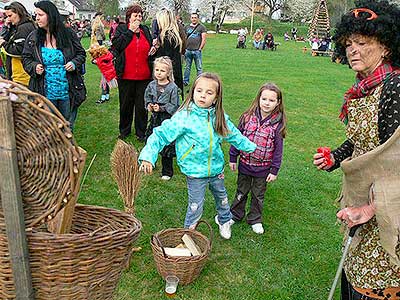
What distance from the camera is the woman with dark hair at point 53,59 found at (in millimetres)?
4621

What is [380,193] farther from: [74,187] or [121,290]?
[121,290]

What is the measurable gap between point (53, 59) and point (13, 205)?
3896mm

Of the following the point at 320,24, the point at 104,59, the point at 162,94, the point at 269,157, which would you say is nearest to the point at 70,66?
the point at 162,94

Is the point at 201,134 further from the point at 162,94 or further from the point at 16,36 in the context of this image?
the point at 16,36

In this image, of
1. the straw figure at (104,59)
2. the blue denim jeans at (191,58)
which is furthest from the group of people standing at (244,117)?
the blue denim jeans at (191,58)

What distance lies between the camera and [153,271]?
3.58 m

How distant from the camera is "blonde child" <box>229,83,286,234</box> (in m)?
4.11

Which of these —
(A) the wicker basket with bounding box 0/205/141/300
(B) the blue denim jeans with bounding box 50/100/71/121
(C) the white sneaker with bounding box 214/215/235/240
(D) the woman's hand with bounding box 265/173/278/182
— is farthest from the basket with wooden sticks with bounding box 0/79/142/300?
(B) the blue denim jeans with bounding box 50/100/71/121

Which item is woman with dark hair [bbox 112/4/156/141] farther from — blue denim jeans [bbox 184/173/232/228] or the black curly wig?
the black curly wig

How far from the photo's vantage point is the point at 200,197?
379 cm

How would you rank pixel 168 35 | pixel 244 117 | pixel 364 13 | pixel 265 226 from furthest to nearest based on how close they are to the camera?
pixel 168 35, pixel 265 226, pixel 244 117, pixel 364 13

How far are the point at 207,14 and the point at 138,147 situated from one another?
58.1 metres

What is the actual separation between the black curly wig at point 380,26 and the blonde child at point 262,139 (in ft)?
6.15

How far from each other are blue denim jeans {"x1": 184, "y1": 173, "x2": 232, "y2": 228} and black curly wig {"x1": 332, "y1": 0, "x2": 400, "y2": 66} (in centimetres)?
189
